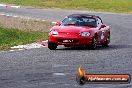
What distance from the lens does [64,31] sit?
64.6 ft

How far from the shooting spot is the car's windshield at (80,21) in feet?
68.6

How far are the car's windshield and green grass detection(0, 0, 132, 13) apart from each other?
35982 millimetres

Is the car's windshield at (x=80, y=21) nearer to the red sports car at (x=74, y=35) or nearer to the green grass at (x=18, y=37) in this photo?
the red sports car at (x=74, y=35)

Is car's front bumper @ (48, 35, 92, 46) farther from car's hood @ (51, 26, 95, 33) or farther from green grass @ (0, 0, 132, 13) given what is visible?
green grass @ (0, 0, 132, 13)

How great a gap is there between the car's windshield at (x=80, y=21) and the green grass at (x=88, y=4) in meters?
36.0

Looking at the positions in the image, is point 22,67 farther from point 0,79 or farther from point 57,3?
point 57,3

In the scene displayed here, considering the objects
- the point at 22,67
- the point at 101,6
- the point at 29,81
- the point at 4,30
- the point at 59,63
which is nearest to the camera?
the point at 29,81

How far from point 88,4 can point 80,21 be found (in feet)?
142

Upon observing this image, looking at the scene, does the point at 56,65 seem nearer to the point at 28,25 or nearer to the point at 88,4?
the point at 28,25

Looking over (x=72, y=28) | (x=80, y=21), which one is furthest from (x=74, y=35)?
(x=80, y=21)

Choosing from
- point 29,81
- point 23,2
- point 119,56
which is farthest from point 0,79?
point 23,2

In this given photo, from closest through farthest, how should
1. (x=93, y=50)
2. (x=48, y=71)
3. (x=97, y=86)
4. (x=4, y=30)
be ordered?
(x=97, y=86)
(x=48, y=71)
(x=93, y=50)
(x=4, y=30)

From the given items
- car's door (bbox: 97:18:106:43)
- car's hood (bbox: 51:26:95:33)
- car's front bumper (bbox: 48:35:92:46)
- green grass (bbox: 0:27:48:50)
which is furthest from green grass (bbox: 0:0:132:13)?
car's front bumper (bbox: 48:35:92:46)

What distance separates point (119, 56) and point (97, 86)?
7049 mm
